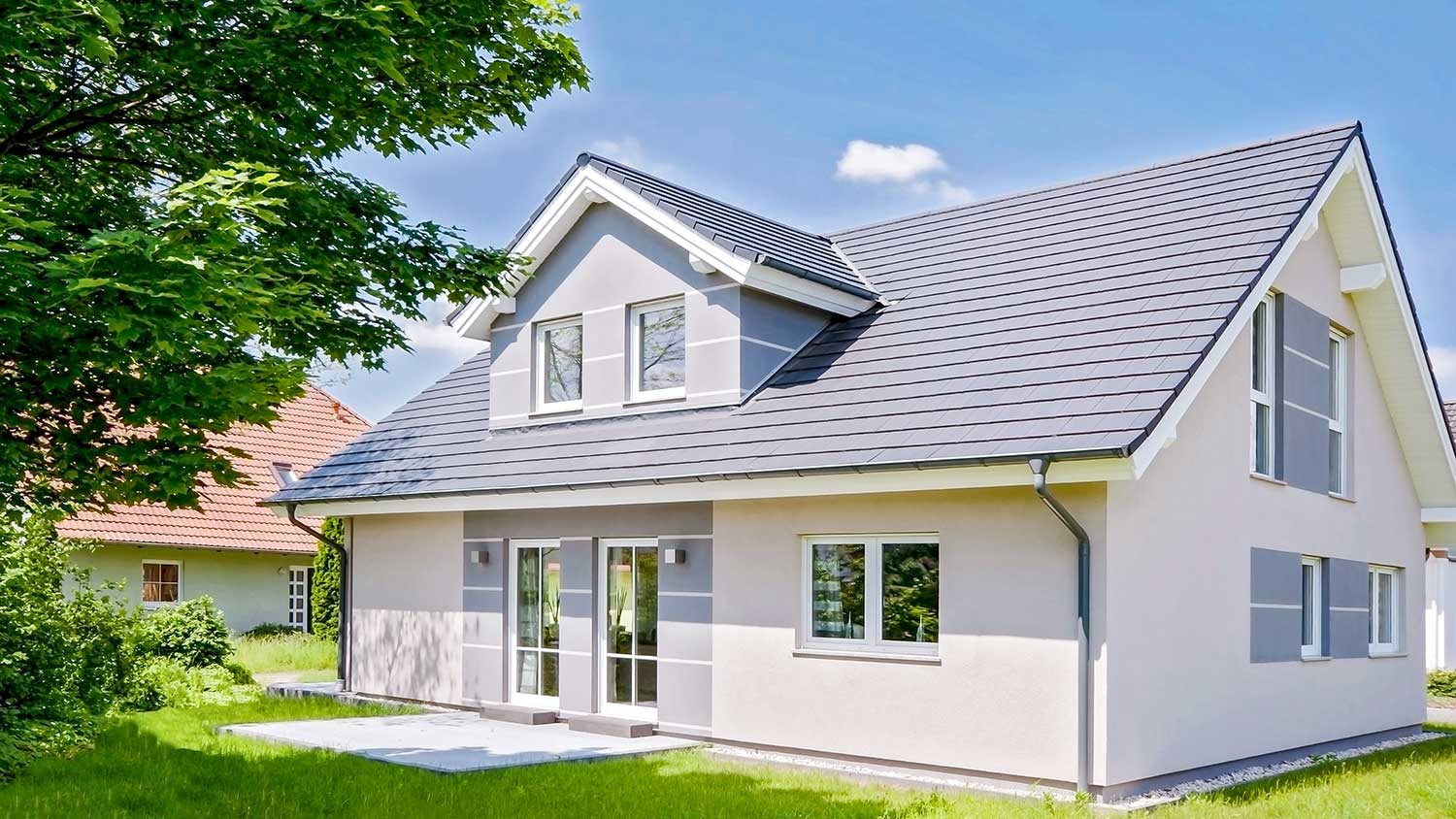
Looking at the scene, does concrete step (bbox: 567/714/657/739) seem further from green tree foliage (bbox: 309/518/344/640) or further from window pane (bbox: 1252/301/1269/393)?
green tree foliage (bbox: 309/518/344/640)

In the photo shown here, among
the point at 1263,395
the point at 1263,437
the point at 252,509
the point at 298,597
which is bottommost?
the point at 298,597

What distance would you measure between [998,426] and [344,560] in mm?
11109

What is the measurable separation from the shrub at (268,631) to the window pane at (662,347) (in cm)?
1349

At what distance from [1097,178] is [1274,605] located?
5576mm

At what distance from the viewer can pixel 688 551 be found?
578 inches

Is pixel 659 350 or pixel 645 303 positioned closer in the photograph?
pixel 659 350

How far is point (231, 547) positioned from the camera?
26016mm

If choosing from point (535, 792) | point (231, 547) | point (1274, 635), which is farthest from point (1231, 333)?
point (231, 547)

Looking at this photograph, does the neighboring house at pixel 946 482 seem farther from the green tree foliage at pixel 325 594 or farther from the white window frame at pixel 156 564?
the white window frame at pixel 156 564

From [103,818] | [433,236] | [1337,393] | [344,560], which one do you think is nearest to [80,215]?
[433,236]

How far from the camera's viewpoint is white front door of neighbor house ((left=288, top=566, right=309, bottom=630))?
93.0 feet

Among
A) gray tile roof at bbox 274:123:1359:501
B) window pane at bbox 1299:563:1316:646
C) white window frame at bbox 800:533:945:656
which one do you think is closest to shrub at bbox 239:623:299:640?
gray tile roof at bbox 274:123:1359:501

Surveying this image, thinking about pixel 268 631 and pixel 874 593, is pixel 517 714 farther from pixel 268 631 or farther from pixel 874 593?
pixel 268 631

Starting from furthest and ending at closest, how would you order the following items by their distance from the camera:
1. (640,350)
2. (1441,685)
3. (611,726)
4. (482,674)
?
(1441,685) → (482,674) → (640,350) → (611,726)
